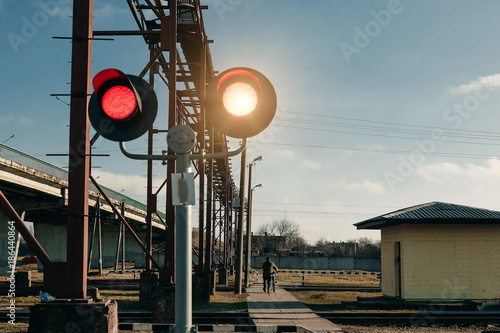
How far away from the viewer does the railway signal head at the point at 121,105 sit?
3.28 m

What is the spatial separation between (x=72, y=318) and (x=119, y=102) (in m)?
2.80

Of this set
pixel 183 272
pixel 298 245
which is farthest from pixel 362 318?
pixel 298 245

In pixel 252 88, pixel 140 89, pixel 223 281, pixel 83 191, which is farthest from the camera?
pixel 223 281

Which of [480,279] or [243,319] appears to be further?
[480,279]

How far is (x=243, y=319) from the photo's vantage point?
13.8m

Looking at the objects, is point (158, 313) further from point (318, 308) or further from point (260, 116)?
point (260, 116)

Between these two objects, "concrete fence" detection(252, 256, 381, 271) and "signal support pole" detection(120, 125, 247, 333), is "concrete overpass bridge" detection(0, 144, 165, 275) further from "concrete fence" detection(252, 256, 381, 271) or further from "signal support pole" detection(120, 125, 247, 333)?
"concrete fence" detection(252, 256, 381, 271)

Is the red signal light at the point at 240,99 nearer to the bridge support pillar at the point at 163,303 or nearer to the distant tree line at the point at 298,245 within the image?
the bridge support pillar at the point at 163,303

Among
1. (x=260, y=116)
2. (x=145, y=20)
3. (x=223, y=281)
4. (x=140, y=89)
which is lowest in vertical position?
(x=223, y=281)

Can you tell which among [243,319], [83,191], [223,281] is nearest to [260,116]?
[83,191]

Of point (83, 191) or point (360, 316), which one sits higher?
point (83, 191)

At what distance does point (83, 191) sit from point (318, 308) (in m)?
13.5

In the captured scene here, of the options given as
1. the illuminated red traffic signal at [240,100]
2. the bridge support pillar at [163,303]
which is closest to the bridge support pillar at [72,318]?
the illuminated red traffic signal at [240,100]

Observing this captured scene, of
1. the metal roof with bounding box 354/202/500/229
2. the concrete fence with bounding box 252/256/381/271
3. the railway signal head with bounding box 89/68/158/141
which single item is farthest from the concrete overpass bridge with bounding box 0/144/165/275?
the concrete fence with bounding box 252/256/381/271
